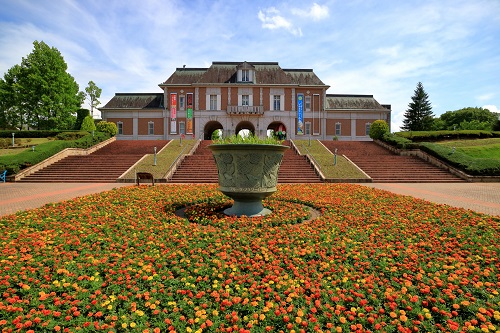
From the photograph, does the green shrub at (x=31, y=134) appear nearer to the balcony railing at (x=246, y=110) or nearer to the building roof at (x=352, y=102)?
the balcony railing at (x=246, y=110)

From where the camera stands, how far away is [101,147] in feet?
98.9

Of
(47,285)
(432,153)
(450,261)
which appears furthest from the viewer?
(432,153)

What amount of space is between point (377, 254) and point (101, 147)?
101 ft

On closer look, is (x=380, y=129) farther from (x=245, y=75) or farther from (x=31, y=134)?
(x=31, y=134)

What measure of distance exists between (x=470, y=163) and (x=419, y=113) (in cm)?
3958

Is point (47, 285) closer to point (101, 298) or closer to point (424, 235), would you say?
point (101, 298)

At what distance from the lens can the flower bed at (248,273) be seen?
3346mm

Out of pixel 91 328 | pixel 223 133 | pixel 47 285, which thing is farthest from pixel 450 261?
pixel 223 133

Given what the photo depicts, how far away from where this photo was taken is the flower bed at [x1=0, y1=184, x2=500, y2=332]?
3.35m

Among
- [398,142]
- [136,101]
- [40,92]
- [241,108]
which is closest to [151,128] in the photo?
[136,101]

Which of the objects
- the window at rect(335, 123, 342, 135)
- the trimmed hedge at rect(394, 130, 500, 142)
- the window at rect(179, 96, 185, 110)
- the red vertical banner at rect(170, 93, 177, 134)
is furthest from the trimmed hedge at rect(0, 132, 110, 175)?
the trimmed hedge at rect(394, 130, 500, 142)

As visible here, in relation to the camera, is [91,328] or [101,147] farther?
[101,147]

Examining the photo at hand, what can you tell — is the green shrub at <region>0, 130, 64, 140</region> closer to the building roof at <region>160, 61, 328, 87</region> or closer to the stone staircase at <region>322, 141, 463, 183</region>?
the building roof at <region>160, 61, 328, 87</region>

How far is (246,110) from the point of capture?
4181 cm
